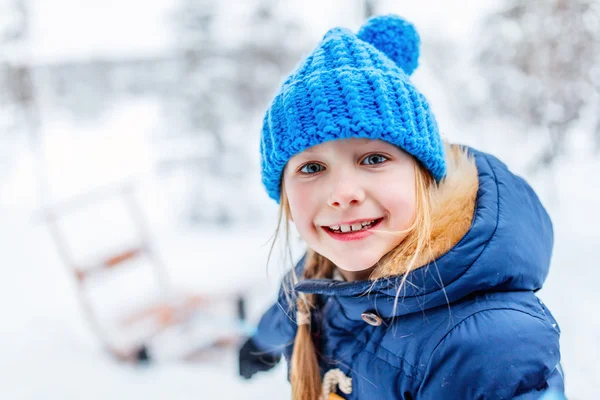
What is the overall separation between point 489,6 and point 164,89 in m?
7.34

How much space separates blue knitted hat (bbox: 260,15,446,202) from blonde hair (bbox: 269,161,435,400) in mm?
88

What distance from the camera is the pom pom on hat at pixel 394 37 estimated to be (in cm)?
119

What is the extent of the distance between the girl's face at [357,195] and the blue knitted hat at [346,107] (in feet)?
0.13

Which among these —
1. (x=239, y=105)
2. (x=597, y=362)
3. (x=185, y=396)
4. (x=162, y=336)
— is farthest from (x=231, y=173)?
(x=597, y=362)

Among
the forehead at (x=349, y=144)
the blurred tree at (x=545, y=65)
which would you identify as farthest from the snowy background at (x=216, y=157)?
the forehead at (x=349, y=144)

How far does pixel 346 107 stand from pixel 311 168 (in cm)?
18

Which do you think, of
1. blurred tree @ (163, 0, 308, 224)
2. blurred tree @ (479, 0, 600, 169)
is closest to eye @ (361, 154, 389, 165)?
blurred tree @ (479, 0, 600, 169)

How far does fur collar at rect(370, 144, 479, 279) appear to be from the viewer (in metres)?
0.96

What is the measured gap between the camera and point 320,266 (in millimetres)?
→ 1398

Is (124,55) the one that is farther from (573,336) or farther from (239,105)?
(573,336)

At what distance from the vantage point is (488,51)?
17.3 feet

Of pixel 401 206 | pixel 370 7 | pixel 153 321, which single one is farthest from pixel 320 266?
pixel 370 7

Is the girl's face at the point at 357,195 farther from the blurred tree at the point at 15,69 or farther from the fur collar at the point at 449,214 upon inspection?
the blurred tree at the point at 15,69

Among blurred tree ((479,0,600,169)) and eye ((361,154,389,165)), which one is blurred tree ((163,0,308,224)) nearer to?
blurred tree ((479,0,600,169))
